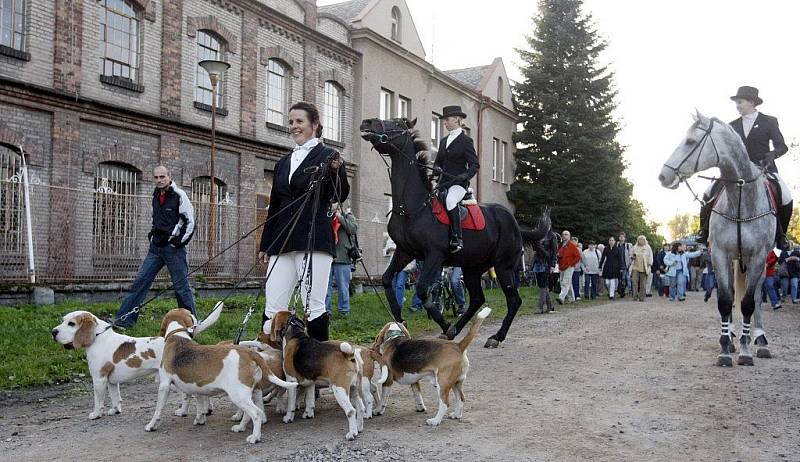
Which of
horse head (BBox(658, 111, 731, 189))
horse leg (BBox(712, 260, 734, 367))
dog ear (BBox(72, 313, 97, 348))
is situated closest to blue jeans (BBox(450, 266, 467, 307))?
horse leg (BBox(712, 260, 734, 367))

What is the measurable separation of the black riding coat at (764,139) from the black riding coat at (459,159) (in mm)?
3824

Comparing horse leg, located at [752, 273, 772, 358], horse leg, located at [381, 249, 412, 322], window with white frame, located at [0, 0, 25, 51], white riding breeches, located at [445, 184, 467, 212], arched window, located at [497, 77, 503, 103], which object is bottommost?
horse leg, located at [752, 273, 772, 358]

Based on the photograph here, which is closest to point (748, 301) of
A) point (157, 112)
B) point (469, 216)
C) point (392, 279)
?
point (469, 216)

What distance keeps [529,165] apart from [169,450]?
122 ft

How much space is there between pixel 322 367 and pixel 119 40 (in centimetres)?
1516

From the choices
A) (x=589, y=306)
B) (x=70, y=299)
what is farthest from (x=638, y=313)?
(x=70, y=299)

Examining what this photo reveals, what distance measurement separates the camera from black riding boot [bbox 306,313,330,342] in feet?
20.4

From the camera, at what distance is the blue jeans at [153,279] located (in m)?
9.93

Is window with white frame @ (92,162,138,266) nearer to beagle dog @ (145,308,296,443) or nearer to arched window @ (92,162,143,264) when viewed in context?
arched window @ (92,162,143,264)

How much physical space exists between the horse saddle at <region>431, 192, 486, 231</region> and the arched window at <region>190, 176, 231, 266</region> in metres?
10.7

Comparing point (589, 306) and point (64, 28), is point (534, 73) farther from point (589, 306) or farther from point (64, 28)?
point (64, 28)

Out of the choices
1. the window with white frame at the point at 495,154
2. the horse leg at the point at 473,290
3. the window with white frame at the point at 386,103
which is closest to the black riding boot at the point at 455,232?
the horse leg at the point at 473,290

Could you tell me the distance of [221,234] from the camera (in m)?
19.3

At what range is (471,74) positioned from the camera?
3997cm
